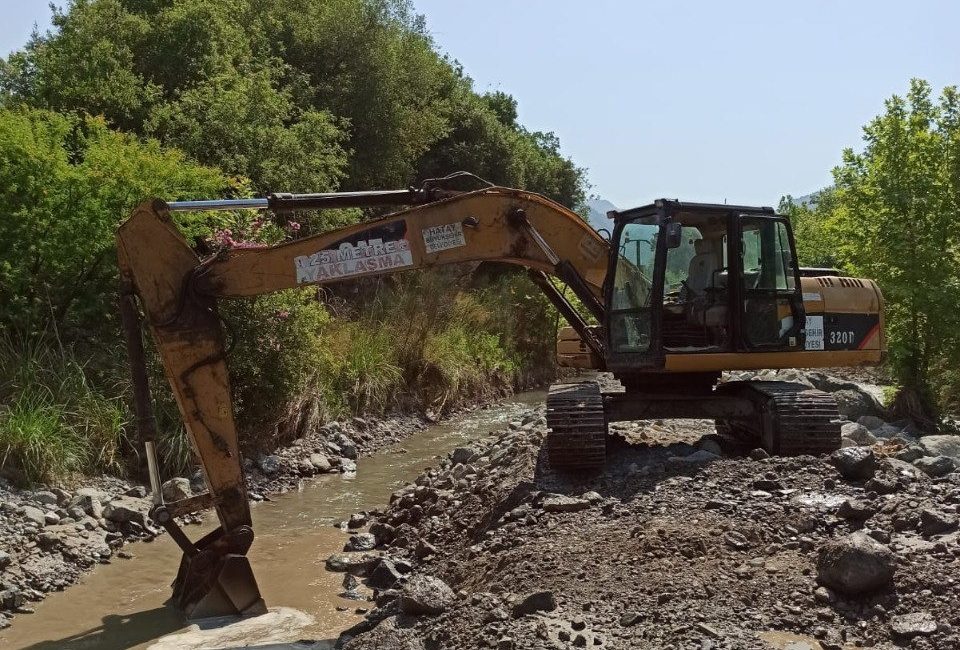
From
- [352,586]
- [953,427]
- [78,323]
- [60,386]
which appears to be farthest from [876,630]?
[953,427]

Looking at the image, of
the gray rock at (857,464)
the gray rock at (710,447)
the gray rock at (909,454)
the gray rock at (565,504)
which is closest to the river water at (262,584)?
the gray rock at (565,504)

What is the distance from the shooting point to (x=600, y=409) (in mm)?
8000

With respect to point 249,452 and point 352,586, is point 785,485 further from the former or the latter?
point 249,452

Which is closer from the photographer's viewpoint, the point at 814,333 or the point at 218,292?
the point at 218,292

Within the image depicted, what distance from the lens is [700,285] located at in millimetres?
8523

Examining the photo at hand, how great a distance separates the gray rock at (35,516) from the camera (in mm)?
8095

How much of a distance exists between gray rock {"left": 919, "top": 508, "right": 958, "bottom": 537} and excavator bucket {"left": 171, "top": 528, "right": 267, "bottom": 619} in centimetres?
447

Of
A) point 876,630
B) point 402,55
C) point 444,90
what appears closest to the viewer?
point 876,630

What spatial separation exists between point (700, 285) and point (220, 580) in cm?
477

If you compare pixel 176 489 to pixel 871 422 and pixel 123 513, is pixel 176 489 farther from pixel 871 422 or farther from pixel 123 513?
pixel 871 422

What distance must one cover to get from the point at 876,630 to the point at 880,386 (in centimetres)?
1442

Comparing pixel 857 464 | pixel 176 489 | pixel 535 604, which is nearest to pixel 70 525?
pixel 176 489

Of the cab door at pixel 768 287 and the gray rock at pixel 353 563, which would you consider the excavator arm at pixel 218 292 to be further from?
the cab door at pixel 768 287

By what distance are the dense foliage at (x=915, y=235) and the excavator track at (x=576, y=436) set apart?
26.5ft
